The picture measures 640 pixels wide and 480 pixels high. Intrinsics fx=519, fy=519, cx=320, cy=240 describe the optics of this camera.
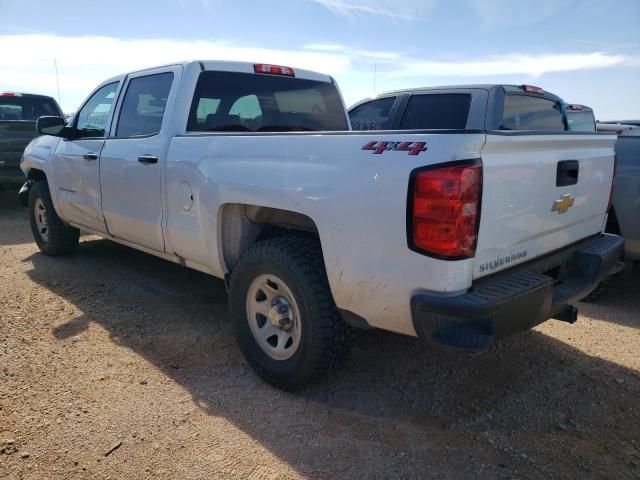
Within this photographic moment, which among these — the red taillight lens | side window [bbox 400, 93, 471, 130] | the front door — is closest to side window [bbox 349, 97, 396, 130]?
side window [bbox 400, 93, 471, 130]

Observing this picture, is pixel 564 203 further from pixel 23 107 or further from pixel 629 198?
pixel 23 107

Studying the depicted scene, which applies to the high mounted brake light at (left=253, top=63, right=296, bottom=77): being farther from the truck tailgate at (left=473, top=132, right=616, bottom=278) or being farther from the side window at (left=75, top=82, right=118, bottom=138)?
the truck tailgate at (left=473, top=132, right=616, bottom=278)

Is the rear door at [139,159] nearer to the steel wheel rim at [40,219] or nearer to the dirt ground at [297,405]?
the dirt ground at [297,405]

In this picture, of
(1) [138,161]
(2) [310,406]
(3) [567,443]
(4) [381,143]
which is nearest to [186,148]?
(1) [138,161]

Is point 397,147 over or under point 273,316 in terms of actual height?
over

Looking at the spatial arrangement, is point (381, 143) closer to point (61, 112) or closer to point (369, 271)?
point (369, 271)

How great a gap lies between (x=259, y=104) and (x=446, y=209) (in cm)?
235

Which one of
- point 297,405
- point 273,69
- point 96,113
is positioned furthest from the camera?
point 96,113

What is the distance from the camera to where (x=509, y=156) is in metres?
2.40

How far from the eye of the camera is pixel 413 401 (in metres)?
3.00

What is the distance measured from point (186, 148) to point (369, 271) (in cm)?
169

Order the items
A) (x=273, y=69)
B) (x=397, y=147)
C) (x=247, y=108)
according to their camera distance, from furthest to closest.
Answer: (x=273, y=69)
(x=247, y=108)
(x=397, y=147)

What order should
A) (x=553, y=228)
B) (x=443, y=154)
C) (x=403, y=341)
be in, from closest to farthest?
1. (x=443, y=154)
2. (x=553, y=228)
3. (x=403, y=341)

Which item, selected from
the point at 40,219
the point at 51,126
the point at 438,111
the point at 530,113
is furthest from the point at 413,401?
the point at 40,219
